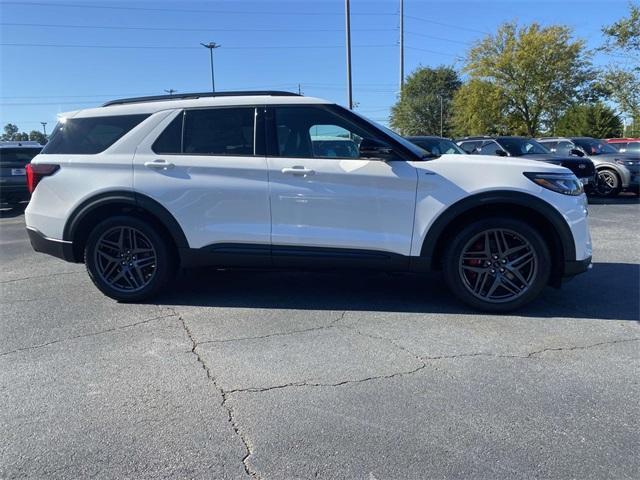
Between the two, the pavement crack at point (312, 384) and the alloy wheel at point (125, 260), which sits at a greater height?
the alloy wheel at point (125, 260)

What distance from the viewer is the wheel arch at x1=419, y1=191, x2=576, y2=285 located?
4.29 metres

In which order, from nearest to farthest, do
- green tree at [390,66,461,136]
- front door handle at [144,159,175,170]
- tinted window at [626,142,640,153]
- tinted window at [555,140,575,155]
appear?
front door handle at [144,159,175,170] → tinted window at [555,140,575,155] → tinted window at [626,142,640,153] → green tree at [390,66,461,136]

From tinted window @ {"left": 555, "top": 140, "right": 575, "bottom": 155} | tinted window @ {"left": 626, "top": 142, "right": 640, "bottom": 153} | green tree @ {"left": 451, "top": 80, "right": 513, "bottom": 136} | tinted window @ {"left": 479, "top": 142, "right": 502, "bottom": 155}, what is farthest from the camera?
green tree @ {"left": 451, "top": 80, "right": 513, "bottom": 136}

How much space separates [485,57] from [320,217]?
41001 mm

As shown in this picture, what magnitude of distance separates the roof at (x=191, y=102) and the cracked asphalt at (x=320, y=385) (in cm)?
184

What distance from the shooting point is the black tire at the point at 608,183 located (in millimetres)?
13305

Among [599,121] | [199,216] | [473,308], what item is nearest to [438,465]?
[473,308]

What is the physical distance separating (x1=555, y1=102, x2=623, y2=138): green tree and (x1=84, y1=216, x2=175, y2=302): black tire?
38699mm

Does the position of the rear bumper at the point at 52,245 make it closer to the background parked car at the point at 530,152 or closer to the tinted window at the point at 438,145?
the tinted window at the point at 438,145

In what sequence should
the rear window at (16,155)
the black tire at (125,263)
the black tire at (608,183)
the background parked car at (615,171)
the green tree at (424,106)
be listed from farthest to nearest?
the green tree at (424,106), the black tire at (608,183), the background parked car at (615,171), the rear window at (16,155), the black tire at (125,263)

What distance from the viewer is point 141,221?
479cm

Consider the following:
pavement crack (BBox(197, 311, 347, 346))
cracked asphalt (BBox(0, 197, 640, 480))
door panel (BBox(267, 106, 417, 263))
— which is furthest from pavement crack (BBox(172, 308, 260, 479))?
door panel (BBox(267, 106, 417, 263))

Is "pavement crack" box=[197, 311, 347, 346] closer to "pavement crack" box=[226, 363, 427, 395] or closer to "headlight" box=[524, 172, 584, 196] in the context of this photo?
"pavement crack" box=[226, 363, 427, 395]

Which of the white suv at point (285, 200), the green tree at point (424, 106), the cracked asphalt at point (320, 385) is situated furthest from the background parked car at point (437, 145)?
the green tree at point (424, 106)
